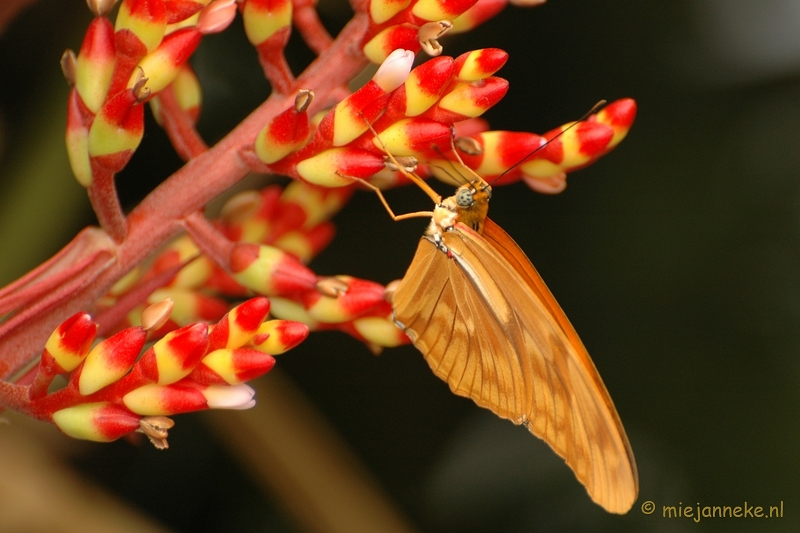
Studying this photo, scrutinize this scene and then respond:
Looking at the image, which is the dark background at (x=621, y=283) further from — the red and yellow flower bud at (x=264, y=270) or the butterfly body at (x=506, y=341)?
the red and yellow flower bud at (x=264, y=270)

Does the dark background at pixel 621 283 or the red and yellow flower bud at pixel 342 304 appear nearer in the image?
the red and yellow flower bud at pixel 342 304

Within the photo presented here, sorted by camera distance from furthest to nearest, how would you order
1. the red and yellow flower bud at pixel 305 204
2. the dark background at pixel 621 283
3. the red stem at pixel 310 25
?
the dark background at pixel 621 283, the red and yellow flower bud at pixel 305 204, the red stem at pixel 310 25

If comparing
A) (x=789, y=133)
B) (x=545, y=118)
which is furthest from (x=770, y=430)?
(x=545, y=118)

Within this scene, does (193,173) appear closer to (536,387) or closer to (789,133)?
(536,387)

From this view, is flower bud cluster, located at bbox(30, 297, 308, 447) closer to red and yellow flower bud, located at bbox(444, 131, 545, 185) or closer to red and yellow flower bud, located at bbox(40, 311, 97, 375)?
red and yellow flower bud, located at bbox(40, 311, 97, 375)

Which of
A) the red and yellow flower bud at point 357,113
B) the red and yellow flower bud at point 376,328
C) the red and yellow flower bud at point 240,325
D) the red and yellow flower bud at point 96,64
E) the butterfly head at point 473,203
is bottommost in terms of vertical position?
the red and yellow flower bud at point 376,328

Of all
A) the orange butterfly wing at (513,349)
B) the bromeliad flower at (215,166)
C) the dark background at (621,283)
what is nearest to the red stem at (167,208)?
the bromeliad flower at (215,166)

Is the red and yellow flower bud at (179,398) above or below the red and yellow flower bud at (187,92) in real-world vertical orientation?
below

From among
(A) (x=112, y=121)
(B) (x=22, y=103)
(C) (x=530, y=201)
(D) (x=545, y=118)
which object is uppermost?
(B) (x=22, y=103)

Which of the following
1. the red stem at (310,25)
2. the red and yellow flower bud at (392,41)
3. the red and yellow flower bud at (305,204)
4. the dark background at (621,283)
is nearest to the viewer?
the red and yellow flower bud at (392,41)
